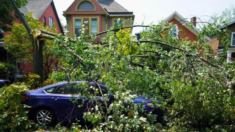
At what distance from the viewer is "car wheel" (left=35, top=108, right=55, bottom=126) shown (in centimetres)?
580

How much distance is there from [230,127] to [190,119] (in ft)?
2.58

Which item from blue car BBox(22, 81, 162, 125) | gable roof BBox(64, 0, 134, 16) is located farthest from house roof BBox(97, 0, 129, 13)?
blue car BBox(22, 81, 162, 125)

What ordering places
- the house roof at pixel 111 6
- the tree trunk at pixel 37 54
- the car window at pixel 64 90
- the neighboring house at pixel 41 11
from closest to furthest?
the car window at pixel 64 90 < the tree trunk at pixel 37 54 < the neighboring house at pixel 41 11 < the house roof at pixel 111 6

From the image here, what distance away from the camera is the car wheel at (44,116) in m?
5.80

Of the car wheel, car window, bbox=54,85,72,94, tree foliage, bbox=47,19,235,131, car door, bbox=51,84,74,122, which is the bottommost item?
the car wheel

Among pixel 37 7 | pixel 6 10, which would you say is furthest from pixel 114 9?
pixel 6 10

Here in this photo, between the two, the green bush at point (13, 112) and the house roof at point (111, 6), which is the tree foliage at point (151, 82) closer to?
the green bush at point (13, 112)

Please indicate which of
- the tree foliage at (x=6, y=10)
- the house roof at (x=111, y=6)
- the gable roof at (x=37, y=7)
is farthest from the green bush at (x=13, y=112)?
the house roof at (x=111, y=6)

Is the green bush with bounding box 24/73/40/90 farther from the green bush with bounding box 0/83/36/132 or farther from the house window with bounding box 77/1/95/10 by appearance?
the house window with bounding box 77/1/95/10

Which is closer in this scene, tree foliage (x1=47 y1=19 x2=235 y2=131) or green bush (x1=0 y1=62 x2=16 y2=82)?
tree foliage (x1=47 y1=19 x2=235 y2=131)

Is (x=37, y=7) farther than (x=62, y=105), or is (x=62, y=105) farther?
(x=37, y=7)

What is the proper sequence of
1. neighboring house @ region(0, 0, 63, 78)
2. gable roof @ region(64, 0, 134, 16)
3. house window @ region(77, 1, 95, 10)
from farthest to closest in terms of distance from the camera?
gable roof @ region(64, 0, 134, 16) → house window @ region(77, 1, 95, 10) → neighboring house @ region(0, 0, 63, 78)

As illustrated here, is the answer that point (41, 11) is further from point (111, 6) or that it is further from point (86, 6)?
point (111, 6)

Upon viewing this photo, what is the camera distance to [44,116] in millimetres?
5801
